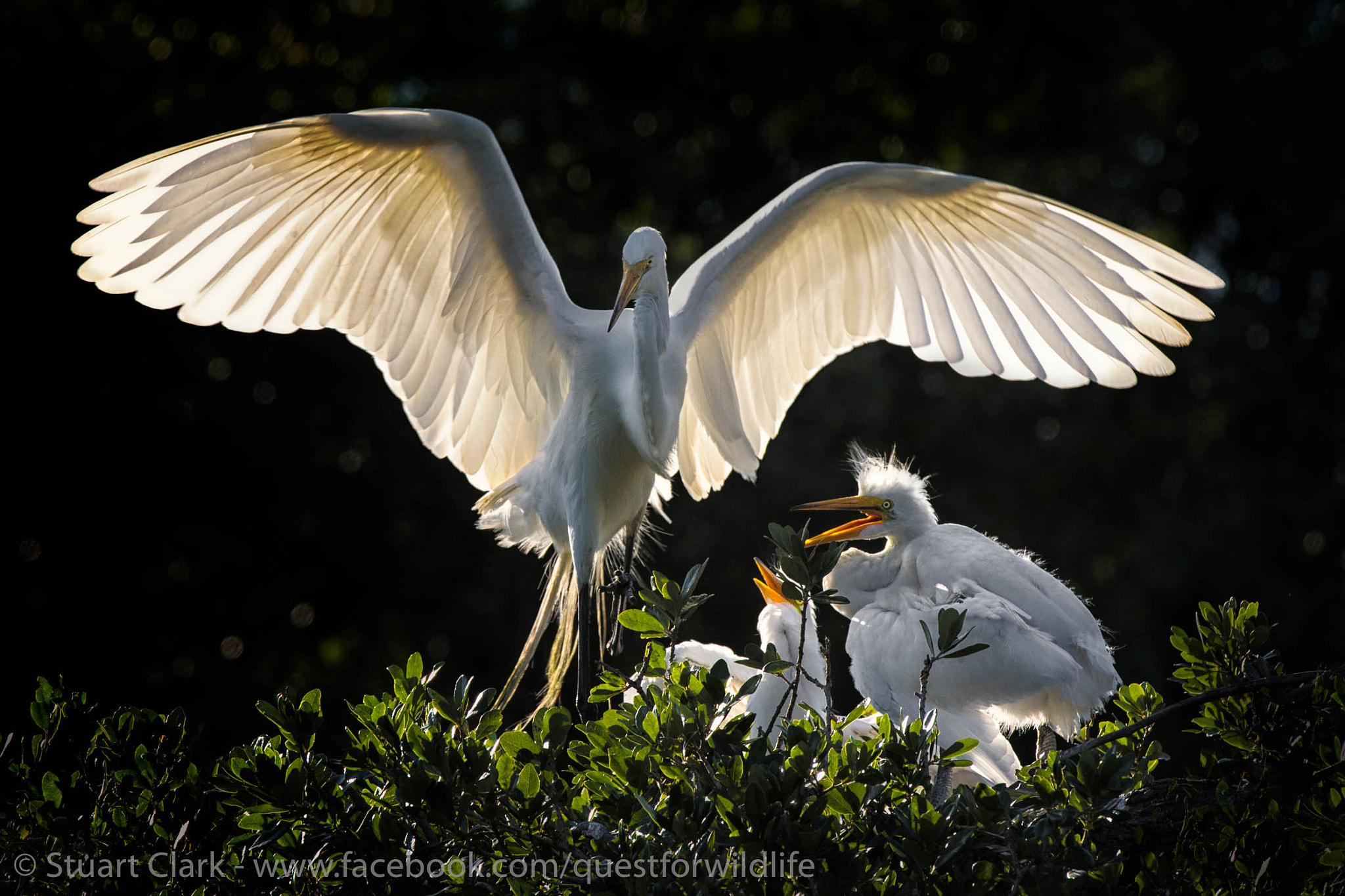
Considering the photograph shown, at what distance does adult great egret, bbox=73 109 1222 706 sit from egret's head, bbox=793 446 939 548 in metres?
0.32

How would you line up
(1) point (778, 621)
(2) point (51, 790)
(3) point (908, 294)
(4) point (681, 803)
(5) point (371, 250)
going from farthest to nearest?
1. (1) point (778, 621)
2. (3) point (908, 294)
3. (5) point (371, 250)
4. (2) point (51, 790)
5. (4) point (681, 803)

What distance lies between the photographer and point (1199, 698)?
1931 mm

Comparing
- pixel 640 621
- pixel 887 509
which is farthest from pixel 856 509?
pixel 640 621

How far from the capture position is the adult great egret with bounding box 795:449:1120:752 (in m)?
2.62

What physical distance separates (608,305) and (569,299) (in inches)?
131

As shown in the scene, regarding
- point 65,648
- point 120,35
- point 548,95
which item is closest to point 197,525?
point 65,648

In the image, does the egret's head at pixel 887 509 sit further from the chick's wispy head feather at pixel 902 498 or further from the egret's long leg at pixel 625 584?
the egret's long leg at pixel 625 584

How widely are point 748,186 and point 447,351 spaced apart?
513 centimetres

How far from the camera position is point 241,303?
2857mm

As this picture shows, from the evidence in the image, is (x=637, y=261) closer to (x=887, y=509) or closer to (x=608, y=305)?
(x=887, y=509)

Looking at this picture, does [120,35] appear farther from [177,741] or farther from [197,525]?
[177,741]

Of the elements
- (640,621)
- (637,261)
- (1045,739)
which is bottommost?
(1045,739)

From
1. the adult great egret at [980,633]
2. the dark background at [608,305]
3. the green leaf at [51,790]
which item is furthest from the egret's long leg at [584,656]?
the dark background at [608,305]

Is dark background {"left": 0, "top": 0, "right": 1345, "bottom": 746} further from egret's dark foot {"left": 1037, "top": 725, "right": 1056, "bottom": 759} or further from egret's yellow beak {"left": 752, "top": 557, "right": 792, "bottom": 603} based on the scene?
egret's dark foot {"left": 1037, "top": 725, "right": 1056, "bottom": 759}
